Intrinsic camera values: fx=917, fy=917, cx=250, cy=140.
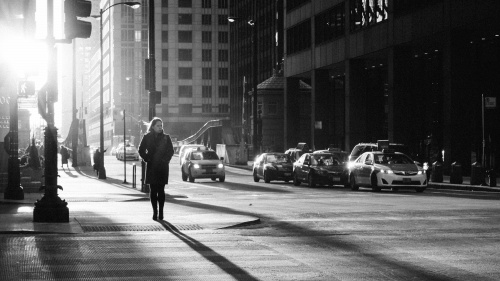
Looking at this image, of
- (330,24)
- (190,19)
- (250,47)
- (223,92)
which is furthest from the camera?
(223,92)

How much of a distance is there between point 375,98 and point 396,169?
30405 mm

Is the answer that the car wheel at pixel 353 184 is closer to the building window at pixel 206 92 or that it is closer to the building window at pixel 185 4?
the building window at pixel 206 92

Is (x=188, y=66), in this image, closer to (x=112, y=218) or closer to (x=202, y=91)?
(x=202, y=91)

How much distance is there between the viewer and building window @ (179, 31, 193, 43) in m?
172

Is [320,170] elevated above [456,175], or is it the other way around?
[320,170]

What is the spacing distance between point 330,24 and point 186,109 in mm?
107488

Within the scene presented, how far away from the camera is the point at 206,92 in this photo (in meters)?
174

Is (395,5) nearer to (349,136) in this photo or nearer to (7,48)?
(349,136)

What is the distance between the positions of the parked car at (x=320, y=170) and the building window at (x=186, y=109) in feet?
432

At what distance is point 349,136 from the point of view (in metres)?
62.3

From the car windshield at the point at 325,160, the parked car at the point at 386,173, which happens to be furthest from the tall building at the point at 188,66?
the parked car at the point at 386,173

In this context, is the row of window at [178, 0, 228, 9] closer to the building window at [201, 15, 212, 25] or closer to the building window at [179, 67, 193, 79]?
the building window at [201, 15, 212, 25]

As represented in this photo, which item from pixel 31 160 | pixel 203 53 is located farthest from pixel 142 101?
pixel 31 160

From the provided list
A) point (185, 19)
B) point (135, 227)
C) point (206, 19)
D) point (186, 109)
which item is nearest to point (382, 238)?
point (135, 227)
